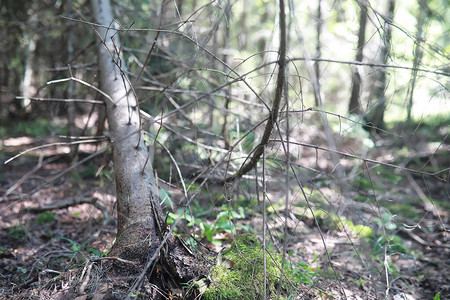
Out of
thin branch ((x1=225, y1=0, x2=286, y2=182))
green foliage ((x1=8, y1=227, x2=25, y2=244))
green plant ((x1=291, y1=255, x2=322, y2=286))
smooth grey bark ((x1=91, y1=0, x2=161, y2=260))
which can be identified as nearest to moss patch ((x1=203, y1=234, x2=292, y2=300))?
green plant ((x1=291, y1=255, x2=322, y2=286))

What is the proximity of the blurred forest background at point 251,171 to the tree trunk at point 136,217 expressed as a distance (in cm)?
16

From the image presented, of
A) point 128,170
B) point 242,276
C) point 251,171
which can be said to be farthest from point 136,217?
point 251,171

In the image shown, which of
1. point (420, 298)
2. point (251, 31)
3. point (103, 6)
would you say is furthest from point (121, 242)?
point (251, 31)

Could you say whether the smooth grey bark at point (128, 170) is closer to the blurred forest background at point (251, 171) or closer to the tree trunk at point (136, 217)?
the tree trunk at point (136, 217)

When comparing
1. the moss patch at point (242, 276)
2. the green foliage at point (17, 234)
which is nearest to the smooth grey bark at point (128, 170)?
the moss patch at point (242, 276)

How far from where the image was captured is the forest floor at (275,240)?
2316mm

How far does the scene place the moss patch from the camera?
2.04m

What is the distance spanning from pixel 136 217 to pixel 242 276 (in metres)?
0.86

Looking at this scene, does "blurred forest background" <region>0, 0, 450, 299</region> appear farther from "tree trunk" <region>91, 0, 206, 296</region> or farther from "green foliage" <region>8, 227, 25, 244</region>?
"tree trunk" <region>91, 0, 206, 296</region>

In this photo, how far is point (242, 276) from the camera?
2.21m

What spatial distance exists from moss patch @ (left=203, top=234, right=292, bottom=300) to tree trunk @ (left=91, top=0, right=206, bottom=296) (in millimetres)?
162

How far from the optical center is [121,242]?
225 centimetres

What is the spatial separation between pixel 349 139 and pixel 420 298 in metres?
6.60

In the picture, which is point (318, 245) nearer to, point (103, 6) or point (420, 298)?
point (420, 298)
